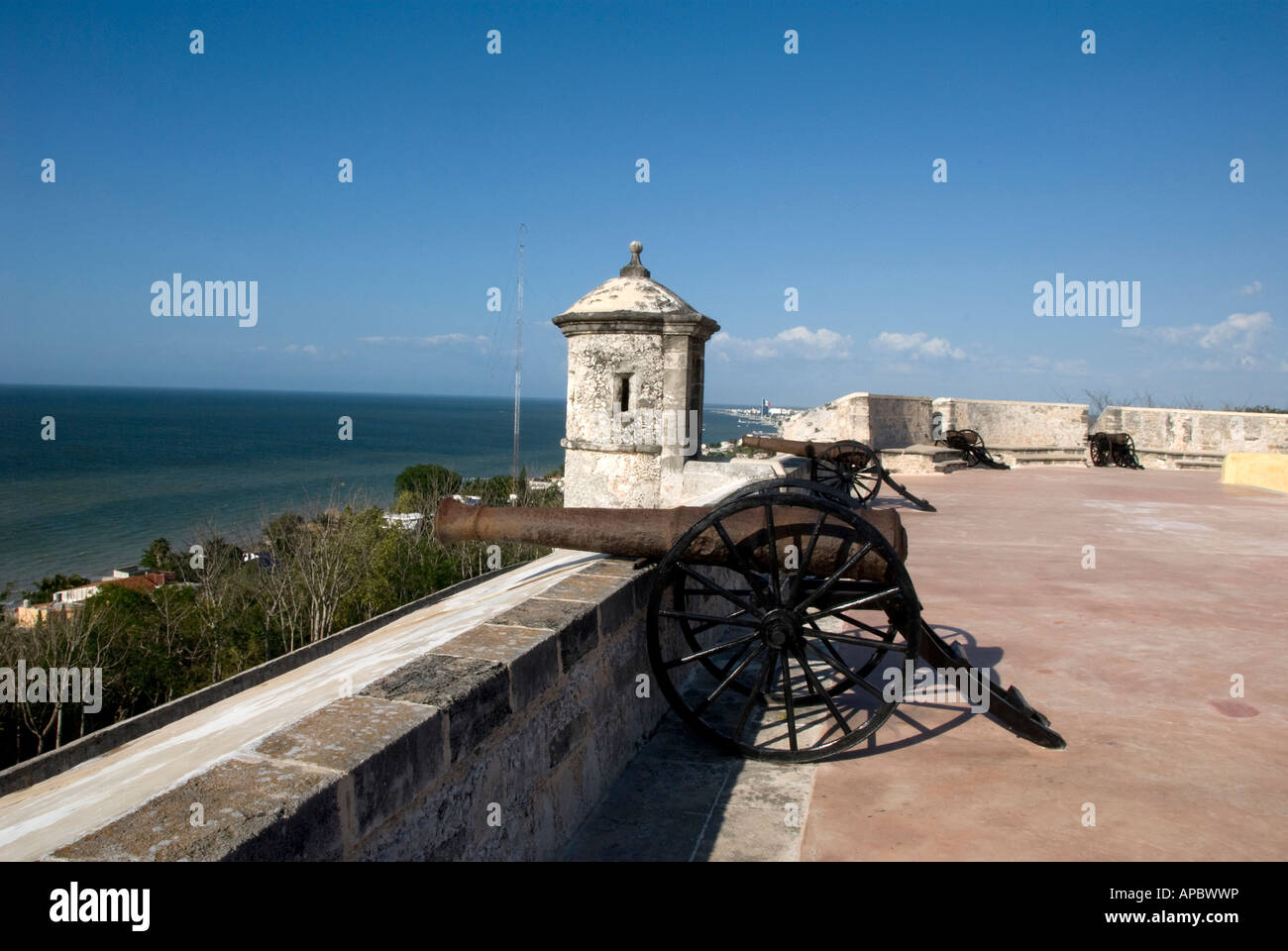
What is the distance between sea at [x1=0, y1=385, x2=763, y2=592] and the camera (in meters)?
36.1

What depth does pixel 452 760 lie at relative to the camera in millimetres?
2055

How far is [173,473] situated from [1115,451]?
67158 mm

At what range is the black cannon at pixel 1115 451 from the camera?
58.7 feet

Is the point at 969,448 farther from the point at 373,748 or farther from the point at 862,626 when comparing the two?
the point at 373,748

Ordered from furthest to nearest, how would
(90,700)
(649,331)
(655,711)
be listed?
1. (90,700)
2. (649,331)
3. (655,711)

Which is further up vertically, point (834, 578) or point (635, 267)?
point (635, 267)

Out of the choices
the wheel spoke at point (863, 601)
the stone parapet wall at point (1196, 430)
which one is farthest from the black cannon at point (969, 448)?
the wheel spoke at point (863, 601)

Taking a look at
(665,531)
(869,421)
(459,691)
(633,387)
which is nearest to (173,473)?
(869,421)

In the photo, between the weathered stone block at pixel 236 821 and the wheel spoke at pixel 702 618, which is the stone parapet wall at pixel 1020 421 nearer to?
the wheel spoke at pixel 702 618

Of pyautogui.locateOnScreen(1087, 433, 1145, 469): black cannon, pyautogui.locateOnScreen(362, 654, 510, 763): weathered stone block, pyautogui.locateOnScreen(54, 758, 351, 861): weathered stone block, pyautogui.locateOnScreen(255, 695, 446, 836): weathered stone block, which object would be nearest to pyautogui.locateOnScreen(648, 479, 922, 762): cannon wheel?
pyautogui.locateOnScreen(362, 654, 510, 763): weathered stone block
